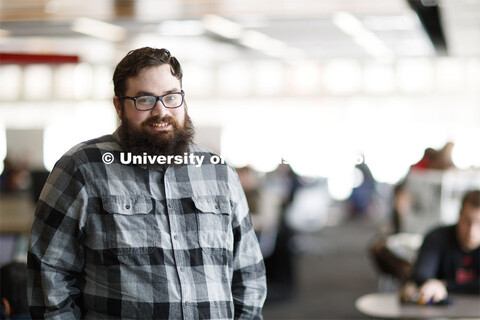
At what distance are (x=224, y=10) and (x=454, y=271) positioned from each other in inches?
147

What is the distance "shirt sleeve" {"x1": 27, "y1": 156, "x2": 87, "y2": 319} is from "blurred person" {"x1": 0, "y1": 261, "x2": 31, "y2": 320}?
2.67 feet

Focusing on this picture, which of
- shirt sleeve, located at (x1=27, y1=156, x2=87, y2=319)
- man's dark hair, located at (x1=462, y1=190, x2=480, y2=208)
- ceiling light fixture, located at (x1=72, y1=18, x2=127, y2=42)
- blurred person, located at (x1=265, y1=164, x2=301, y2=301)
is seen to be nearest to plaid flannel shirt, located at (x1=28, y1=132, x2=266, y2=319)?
shirt sleeve, located at (x1=27, y1=156, x2=87, y2=319)

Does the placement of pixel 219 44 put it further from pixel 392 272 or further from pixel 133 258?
pixel 133 258

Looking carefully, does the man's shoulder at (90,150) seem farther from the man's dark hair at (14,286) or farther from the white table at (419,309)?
the white table at (419,309)

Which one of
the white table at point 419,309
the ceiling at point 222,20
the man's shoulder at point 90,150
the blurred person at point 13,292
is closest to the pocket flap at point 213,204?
the man's shoulder at point 90,150

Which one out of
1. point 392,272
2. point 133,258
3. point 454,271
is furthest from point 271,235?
point 133,258

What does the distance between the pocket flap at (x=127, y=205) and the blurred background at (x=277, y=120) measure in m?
0.24

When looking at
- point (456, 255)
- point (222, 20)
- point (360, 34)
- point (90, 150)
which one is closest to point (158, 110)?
point (90, 150)

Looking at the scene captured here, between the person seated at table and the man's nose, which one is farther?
the person seated at table

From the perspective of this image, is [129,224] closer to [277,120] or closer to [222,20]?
[277,120]

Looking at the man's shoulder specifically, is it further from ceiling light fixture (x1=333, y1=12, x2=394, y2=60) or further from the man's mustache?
ceiling light fixture (x1=333, y1=12, x2=394, y2=60)

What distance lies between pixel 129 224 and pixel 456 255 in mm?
2609

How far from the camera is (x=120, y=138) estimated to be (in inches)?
66.3

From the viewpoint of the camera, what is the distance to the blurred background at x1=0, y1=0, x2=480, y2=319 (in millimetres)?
2404
